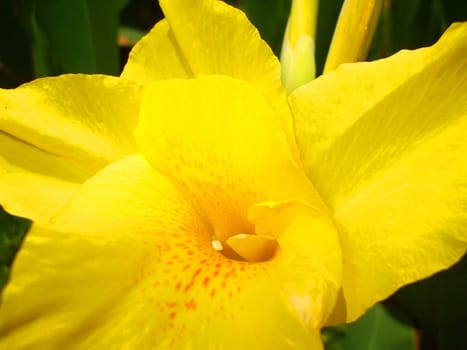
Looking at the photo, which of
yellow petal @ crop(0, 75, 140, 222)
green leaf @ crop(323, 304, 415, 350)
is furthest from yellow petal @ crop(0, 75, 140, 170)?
green leaf @ crop(323, 304, 415, 350)

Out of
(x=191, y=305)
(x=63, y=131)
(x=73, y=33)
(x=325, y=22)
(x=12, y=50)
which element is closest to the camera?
(x=191, y=305)

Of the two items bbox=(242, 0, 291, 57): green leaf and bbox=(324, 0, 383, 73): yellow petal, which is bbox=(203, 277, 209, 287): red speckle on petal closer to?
bbox=(324, 0, 383, 73): yellow petal

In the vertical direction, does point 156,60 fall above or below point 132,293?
above

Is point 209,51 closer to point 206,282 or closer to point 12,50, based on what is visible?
point 206,282

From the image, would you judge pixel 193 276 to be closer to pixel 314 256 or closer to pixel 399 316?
pixel 314 256

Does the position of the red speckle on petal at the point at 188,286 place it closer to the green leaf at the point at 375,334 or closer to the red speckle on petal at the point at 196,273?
the red speckle on petal at the point at 196,273

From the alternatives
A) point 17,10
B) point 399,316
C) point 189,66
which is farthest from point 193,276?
point 17,10

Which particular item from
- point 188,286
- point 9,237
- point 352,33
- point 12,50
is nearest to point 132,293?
point 188,286
